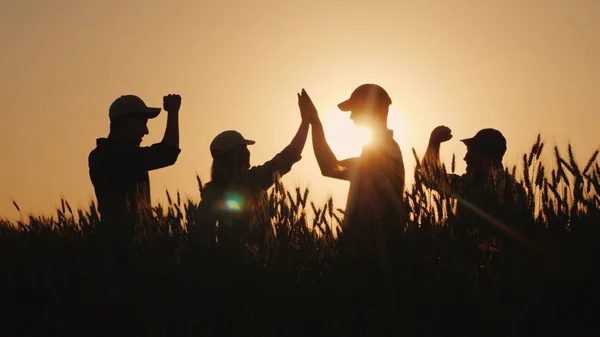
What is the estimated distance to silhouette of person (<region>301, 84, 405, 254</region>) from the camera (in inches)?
147

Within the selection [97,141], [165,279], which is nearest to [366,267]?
[165,279]

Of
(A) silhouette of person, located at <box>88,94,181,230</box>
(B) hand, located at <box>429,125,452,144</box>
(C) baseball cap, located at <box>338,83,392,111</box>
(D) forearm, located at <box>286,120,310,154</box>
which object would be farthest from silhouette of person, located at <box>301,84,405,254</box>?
(A) silhouette of person, located at <box>88,94,181,230</box>

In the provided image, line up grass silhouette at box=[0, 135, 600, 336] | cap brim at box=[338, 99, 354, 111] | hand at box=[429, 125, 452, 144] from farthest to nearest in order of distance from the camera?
hand at box=[429, 125, 452, 144]
cap brim at box=[338, 99, 354, 111]
grass silhouette at box=[0, 135, 600, 336]

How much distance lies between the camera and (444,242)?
10.8 feet

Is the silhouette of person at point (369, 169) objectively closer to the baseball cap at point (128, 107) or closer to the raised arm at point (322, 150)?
the raised arm at point (322, 150)

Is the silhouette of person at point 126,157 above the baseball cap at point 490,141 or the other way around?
the other way around

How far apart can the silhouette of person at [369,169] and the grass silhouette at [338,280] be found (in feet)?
0.58

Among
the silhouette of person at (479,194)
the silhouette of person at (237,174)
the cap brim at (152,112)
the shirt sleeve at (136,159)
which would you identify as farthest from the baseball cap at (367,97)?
the cap brim at (152,112)

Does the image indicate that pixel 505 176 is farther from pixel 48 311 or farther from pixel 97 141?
pixel 97 141

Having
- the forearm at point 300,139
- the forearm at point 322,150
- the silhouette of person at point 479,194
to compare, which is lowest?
the silhouette of person at point 479,194

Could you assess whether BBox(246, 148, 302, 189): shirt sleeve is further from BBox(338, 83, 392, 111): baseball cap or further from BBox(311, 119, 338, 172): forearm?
BBox(338, 83, 392, 111): baseball cap

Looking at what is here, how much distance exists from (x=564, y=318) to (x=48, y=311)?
8.54ft

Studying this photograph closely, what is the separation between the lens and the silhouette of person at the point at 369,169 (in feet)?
12.3

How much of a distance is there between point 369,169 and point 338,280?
4.13ft
